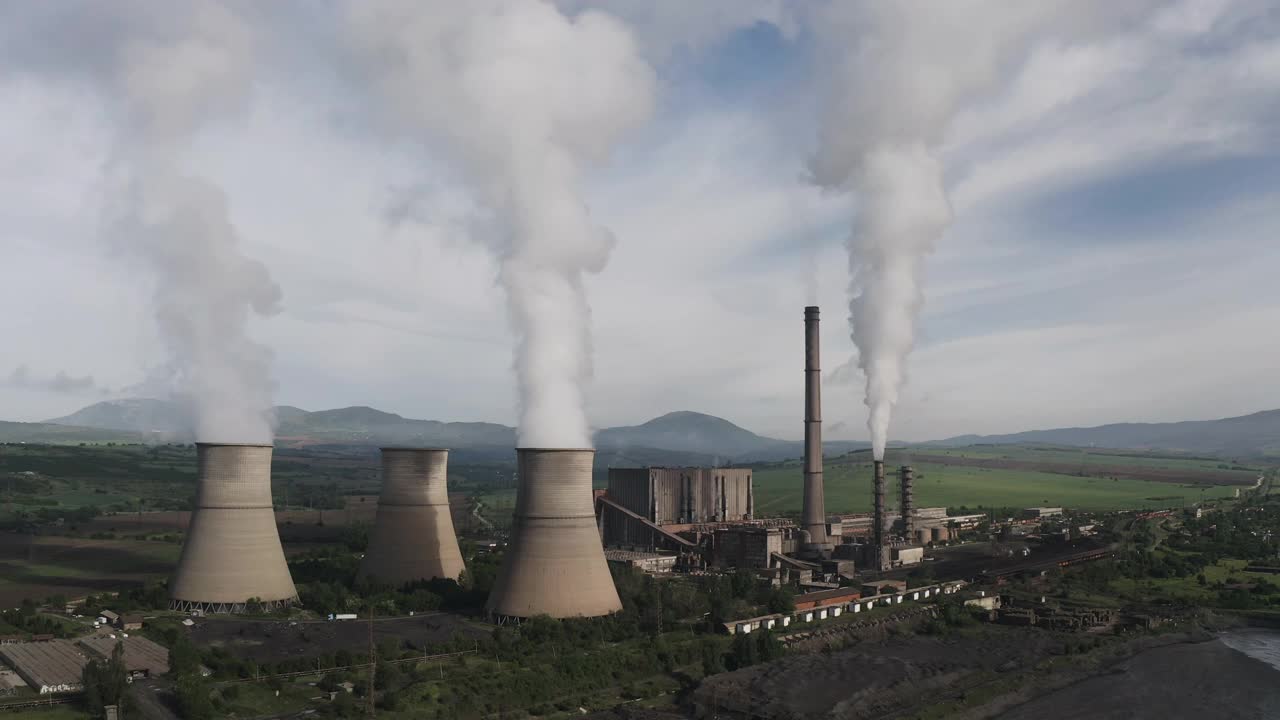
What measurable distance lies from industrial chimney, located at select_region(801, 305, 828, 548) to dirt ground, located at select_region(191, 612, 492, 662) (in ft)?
94.6

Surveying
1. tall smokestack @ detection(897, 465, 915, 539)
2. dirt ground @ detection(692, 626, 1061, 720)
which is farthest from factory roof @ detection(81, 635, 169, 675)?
tall smokestack @ detection(897, 465, 915, 539)

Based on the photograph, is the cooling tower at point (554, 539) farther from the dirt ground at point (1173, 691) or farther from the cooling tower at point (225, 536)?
the dirt ground at point (1173, 691)

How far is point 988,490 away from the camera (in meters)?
140

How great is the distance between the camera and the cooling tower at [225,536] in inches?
1484

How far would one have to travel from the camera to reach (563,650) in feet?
111

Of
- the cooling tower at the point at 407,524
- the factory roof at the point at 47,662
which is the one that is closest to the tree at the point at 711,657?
the cooling tower at the point at 407,524

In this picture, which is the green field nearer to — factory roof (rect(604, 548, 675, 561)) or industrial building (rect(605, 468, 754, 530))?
industrial building (rect(605, 468, 754, 530))

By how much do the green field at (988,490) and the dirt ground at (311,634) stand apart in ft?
239

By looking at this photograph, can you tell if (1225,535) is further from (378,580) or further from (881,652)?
(378,580)

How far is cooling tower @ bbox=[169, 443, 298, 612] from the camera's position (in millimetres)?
37688

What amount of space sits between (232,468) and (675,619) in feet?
57.3

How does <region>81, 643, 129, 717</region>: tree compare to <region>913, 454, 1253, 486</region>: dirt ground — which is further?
<region>913, 454, 1253, 486</region>: dirt ground

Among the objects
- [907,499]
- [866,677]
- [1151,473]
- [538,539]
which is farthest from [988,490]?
[538,539]

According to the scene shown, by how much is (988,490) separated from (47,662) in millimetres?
126491
